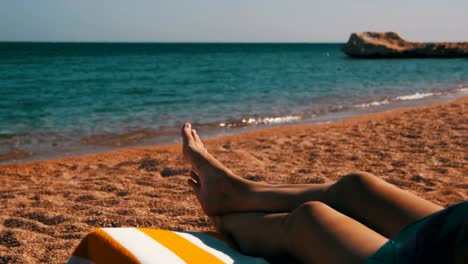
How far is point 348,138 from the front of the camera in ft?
20.7

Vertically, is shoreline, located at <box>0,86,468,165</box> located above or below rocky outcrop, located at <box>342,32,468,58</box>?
below

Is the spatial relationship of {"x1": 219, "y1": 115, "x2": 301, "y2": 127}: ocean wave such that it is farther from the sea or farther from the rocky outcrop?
the rocky outcrop

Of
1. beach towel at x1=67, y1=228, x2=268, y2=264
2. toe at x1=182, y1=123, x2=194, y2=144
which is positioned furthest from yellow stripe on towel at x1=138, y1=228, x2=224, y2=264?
toe at x1=182, y1=123, x2=194, y2=144

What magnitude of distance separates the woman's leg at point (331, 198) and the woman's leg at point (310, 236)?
0.11 meters

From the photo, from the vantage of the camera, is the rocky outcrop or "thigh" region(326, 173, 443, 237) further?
the rocky outcrop

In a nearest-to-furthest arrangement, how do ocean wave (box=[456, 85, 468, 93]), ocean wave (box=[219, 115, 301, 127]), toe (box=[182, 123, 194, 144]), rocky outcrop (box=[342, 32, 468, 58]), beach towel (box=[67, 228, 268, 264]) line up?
beach towel (box=[67, 228, 268, 264]) < toe (box=[182, 123, 194, 144]) < ocean wave (box=[219, 115, 301, 127]) < ocean wave (box=[456, 85, 468, 93]) < rocky outcrop (box=[342, 32, 468, 58])

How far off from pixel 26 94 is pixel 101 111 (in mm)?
5126

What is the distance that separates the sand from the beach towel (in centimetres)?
92

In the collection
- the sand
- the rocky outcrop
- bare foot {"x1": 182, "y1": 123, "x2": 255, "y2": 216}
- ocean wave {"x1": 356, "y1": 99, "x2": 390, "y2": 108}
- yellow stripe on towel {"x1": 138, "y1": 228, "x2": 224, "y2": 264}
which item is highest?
the rocky outcrop

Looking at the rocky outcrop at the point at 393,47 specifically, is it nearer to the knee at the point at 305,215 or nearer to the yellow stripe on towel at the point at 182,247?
the yellow stripe on towel at the point at 182,247


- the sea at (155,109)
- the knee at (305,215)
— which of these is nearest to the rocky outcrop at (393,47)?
the sea at (155,109)

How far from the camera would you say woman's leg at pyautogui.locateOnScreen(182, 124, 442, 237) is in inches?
66.3

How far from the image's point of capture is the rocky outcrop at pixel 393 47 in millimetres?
43938

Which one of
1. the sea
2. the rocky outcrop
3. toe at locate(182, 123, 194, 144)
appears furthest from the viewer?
the rocky outcrop
